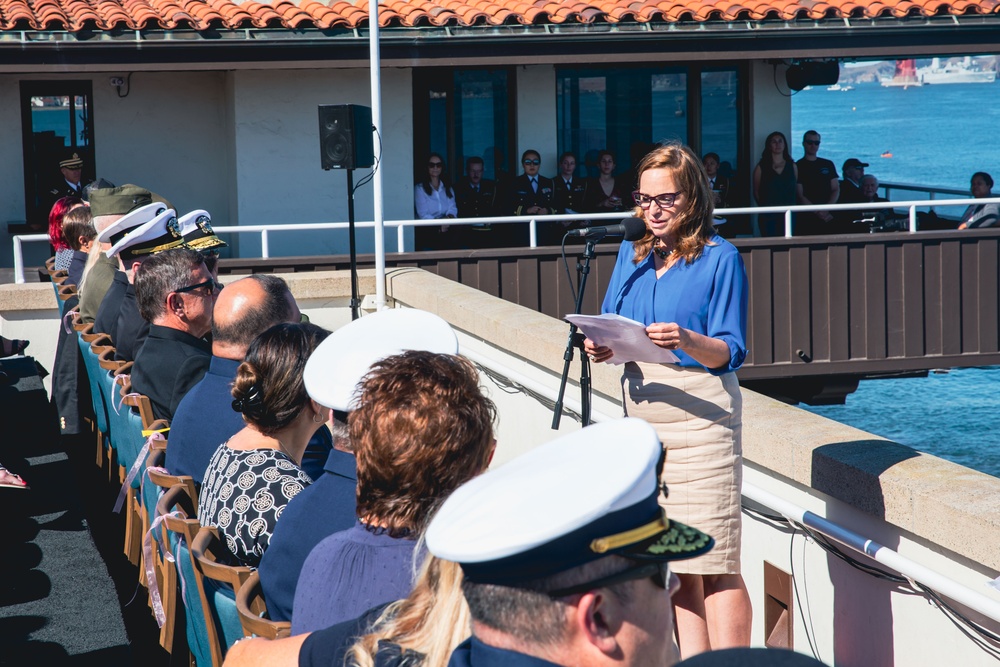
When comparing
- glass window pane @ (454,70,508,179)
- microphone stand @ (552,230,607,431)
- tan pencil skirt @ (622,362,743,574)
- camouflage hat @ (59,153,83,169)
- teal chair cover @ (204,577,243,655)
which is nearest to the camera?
teal chair cover @ (204,577,243,655)

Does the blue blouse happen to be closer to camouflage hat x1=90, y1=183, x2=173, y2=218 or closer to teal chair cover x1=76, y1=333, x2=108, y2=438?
teal chair cover x1=76, y1=333, x2=108, y2=438

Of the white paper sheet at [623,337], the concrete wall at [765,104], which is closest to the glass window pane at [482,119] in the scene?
the concrete wall at [765,104]

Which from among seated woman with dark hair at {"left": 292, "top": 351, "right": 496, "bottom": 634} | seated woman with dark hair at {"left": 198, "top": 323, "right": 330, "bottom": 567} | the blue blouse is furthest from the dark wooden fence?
seated woman with dark hair at {"left": 292, "top": 351, "right": 496, "bottom": 634}

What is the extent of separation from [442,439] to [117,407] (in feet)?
11.2

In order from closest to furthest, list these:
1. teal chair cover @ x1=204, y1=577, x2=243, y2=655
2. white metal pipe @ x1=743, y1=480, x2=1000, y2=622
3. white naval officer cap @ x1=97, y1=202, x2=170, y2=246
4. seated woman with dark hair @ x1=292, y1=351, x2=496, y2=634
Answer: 1. seated woman with dark hair @ x1=292, y1=351, x2=496, y2=634
2. teal chair cover @ x1=204, y1=577, x2=243, y2=655
3. white metal pipe @ x1=743, y1=480, x2=1000, y2=622
4. white naval officer cap @ x1=97, y1=202, x2=170, y2=246

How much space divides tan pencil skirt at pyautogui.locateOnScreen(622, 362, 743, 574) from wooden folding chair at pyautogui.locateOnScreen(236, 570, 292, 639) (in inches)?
59.9

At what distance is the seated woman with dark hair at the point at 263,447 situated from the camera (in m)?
3.60

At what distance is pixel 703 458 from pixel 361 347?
1276mm

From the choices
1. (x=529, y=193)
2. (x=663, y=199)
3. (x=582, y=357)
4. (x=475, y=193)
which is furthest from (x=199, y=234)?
(x=475, y=193)

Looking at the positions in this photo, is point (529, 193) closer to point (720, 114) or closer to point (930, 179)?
point (720, 114)

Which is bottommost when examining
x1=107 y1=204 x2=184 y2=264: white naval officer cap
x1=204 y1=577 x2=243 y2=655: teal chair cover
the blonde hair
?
x1=204 y1=577 x2=243 y2=655: teal chair cover

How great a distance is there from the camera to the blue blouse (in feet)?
13.5

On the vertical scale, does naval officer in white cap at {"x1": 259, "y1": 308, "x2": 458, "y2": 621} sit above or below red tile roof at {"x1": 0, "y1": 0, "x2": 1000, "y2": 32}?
below

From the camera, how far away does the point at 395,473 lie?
8.73 ft
